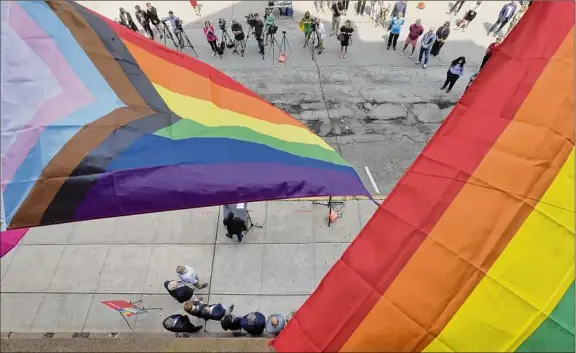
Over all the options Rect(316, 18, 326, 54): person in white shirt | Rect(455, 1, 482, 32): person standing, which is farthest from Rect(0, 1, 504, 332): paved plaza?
Rect(455, 1, 482, 32): person standing

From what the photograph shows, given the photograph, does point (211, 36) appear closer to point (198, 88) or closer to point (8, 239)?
point (198, 88)

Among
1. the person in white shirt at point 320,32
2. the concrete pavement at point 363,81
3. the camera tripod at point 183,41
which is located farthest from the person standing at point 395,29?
the camera tripod at point 183,41

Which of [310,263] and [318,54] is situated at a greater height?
[318,54]

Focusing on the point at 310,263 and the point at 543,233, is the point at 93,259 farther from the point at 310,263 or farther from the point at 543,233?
the point at 543,233

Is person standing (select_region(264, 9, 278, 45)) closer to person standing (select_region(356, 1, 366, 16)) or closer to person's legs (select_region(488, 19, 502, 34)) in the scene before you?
person standing (select_region(356, 1, 366, 16))

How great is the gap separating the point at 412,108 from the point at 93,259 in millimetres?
9403

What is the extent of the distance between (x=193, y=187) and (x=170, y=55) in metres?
2.33

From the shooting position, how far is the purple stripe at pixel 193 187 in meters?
4.91

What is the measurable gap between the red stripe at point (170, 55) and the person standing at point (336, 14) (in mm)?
9796

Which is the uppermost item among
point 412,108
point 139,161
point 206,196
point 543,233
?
point 543,233

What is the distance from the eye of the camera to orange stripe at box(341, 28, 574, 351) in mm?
3666

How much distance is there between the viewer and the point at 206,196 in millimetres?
5184

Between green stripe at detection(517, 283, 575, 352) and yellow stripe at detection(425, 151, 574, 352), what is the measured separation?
52 millimetres

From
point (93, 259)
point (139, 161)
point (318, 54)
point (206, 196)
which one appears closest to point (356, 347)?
point (206, 196)
